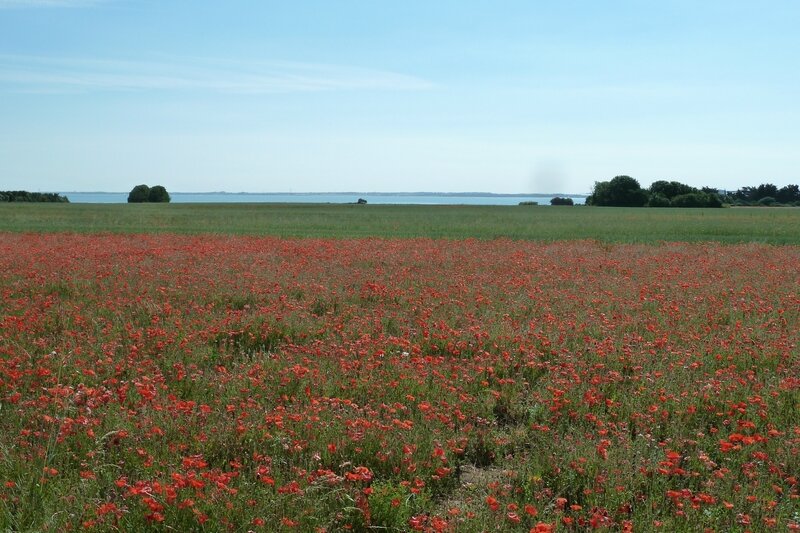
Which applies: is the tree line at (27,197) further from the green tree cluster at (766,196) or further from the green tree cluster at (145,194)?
the green tree cluster at (766,196)

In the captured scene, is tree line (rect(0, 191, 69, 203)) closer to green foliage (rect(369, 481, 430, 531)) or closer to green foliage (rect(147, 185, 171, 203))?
green foliage (rect(147, 185, 171, 203))

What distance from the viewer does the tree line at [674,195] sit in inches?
4569

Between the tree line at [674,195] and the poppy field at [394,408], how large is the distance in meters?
110

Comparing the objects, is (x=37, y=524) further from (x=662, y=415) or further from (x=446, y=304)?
(x=446, y=304)

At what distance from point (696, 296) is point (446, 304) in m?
5.34

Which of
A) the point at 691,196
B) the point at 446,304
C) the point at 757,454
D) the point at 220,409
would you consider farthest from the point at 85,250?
the point at 691,196

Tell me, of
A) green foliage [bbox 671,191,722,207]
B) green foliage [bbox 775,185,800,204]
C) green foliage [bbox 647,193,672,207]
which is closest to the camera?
green foliage [bbox 671,191,722,207]

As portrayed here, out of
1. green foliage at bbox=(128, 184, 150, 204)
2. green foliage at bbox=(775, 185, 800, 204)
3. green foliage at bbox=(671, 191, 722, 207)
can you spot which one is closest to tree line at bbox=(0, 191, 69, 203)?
green foliage at bbox=(128, 184, 150, 204)

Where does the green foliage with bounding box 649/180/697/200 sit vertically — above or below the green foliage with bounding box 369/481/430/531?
above

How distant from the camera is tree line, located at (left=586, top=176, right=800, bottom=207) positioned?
116062 mm

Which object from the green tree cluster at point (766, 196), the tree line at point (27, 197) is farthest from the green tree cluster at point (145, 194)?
the green tree cluster at point (766, 196)

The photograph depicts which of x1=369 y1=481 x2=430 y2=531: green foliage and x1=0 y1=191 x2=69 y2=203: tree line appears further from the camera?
x1=0 y1=191 x2=69 y2=203: tree line

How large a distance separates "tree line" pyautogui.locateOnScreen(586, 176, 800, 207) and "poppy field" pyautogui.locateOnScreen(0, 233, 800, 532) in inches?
4316

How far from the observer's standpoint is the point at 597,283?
645 inches
